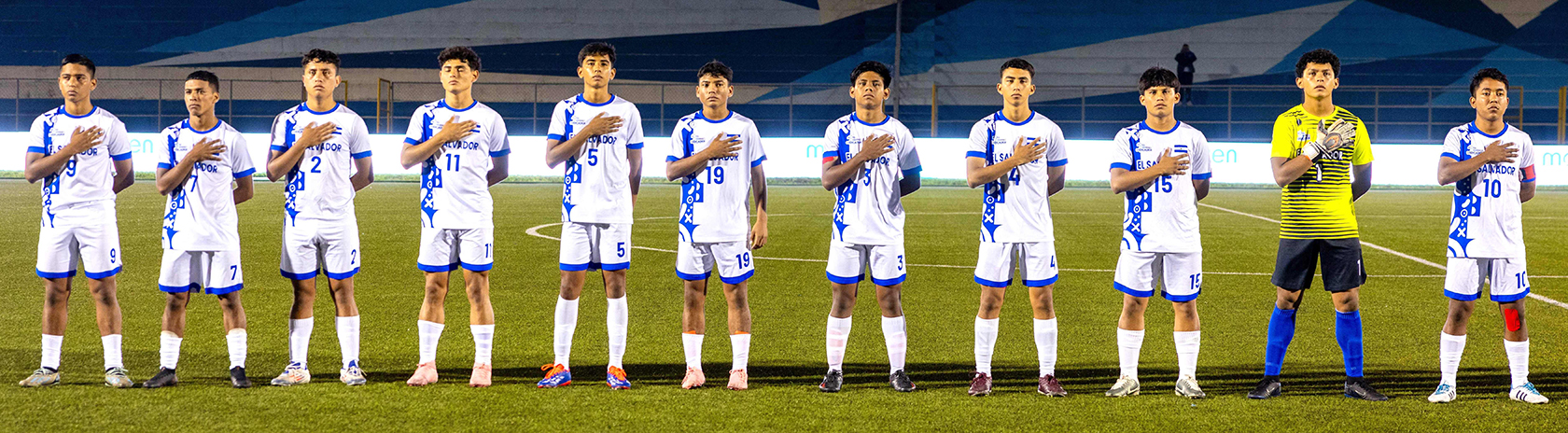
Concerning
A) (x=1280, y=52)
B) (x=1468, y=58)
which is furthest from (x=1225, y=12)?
(x=1468, y=58)

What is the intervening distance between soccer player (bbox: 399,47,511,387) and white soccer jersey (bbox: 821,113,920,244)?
60.1 inches

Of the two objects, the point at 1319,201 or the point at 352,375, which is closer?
the point at 1319,201

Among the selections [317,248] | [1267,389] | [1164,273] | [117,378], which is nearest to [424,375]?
[317,248]

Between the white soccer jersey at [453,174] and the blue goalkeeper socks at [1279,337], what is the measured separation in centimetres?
353

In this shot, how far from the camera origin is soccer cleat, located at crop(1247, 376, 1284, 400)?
5398mm

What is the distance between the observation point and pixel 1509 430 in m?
4.81

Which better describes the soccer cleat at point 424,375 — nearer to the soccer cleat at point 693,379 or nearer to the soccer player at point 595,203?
the soccer player at point 595,203

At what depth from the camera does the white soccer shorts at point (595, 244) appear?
5555 mm

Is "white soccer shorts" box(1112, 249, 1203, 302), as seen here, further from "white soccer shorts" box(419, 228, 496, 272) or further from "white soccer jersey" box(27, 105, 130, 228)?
"white soccer jersey" box(27, 105, 130, 228)

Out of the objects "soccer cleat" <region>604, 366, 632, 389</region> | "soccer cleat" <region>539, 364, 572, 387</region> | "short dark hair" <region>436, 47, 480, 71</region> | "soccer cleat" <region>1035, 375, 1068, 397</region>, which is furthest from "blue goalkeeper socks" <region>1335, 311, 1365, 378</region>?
"short dark hair" <region>436, 47, 480, 71</region>

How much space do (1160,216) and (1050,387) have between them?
888 mm

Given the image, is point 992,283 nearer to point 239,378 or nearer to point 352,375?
point 352,375

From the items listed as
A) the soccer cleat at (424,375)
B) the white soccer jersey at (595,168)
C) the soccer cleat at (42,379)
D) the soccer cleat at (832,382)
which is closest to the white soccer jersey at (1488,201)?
the soccer cleat at (832,382)

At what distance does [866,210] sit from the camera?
5457 mm
